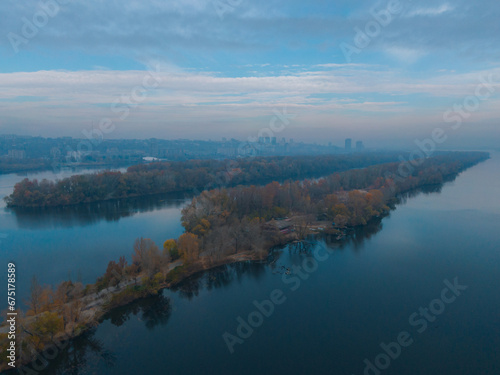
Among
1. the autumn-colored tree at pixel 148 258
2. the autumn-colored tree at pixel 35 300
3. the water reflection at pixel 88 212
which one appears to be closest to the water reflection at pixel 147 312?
the autumn-colored tree at pixel 148 258

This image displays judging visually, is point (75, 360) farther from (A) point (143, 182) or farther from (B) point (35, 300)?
(A) point (143, 182)

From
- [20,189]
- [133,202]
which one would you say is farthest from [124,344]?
[20,189]

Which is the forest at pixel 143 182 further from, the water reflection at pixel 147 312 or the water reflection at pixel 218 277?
the water reflection at pixel 147 312

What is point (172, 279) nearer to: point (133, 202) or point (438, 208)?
point (133, 202)

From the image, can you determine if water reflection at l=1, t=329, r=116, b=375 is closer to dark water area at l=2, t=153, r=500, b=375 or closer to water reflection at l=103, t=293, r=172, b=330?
A: dark water area at l=2, t=153, r=500, b=375

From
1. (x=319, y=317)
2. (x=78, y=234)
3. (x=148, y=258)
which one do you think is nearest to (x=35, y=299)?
(x=148, y=258)

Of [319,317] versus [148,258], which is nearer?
[319,317]

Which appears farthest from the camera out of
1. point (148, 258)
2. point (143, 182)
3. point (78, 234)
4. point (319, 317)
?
point (143, 182)
